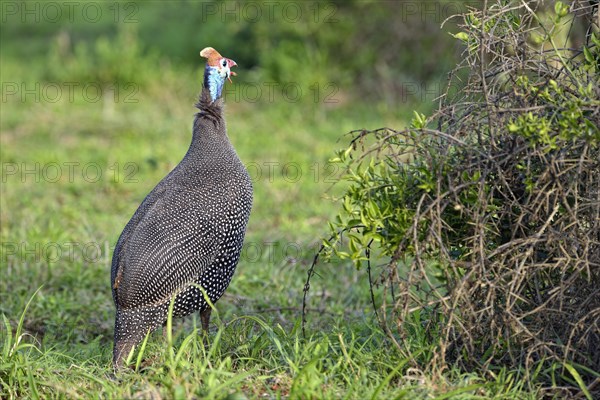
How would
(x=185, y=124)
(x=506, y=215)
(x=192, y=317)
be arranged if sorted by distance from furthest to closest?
(x=185, y=124), (x=192, y=317), (x=506, y=215)

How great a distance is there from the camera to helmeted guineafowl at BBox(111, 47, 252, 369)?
4.07 metres

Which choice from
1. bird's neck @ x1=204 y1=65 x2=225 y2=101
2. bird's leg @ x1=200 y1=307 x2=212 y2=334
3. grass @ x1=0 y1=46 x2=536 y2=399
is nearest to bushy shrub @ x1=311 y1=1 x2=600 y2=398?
grass @ x1=0 y1=46 x2=536 y2=399

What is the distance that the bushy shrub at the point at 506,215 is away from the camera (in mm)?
3391

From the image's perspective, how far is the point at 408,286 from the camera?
136 inches

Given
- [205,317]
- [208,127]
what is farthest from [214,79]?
[205,317]

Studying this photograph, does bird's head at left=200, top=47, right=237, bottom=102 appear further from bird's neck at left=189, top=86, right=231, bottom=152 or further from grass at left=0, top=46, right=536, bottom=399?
grass at left=0, top=46, right=536, bottom=399

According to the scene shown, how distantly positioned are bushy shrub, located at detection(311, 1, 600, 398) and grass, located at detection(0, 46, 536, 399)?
0.17 m

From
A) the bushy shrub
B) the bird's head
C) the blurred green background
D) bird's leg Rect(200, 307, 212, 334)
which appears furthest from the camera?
the blurred green background

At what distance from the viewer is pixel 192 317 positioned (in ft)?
17.1

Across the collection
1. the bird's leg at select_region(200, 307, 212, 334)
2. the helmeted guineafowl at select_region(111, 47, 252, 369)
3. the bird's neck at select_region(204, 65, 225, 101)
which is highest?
the bird's neck at select_region(204, 65, 225, 101)

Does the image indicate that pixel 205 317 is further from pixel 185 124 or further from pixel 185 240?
pixel 185 124

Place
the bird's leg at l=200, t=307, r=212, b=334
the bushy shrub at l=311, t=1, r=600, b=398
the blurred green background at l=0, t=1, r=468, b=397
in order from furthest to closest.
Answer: the blurred green background at l=0, t=1, r=468, b=397, the bird's leg at l=200, t=307, r=212, b=334, the bushy shrub at l=311, t=1, r=600, b=398

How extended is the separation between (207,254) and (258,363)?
61 cm

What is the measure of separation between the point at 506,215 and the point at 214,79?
1723 mm
